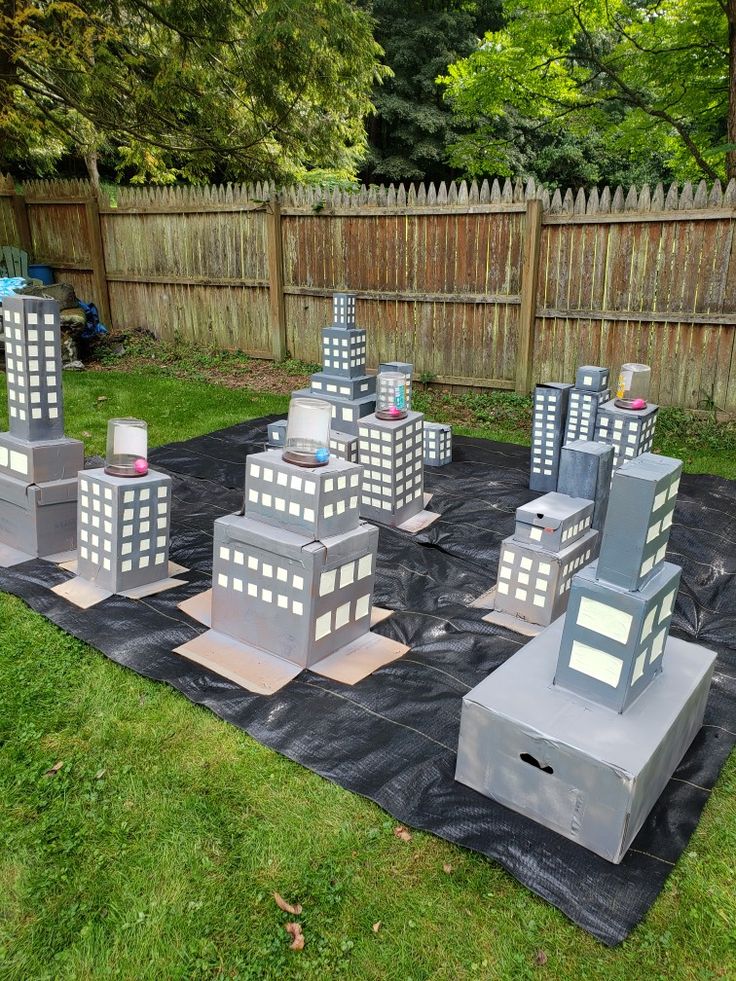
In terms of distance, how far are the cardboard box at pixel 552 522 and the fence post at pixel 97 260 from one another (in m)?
10.7

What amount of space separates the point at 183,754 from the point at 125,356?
9.85 metres

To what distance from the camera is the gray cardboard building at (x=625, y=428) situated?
5.87 metres

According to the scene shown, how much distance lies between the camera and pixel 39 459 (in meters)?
4.79

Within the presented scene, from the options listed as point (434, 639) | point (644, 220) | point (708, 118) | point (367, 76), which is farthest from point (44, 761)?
point (708, 118)

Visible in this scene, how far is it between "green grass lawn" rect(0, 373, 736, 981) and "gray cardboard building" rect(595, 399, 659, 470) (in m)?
3.24

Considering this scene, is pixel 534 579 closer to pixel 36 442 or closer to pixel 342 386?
pixel 342 386

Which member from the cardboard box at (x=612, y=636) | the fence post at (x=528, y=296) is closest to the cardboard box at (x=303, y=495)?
the cardboard box at (x=612, y=636)

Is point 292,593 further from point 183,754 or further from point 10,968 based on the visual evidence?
point 10,968

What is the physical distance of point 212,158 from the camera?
13.3m

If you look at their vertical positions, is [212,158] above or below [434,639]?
above

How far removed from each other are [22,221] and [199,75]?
14.1 ft

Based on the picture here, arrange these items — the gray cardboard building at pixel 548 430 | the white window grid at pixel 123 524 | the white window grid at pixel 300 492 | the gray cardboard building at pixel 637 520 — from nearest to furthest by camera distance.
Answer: the gray cardboard building at pixel 637 520 → the white window grid at pixel 300 492 → the white window grid at pixel 123 524 → the gray cardboard building at pixel 548 430

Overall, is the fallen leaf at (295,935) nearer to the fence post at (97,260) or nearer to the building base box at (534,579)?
the building base box at (534,579)

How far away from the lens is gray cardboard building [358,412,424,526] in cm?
581
